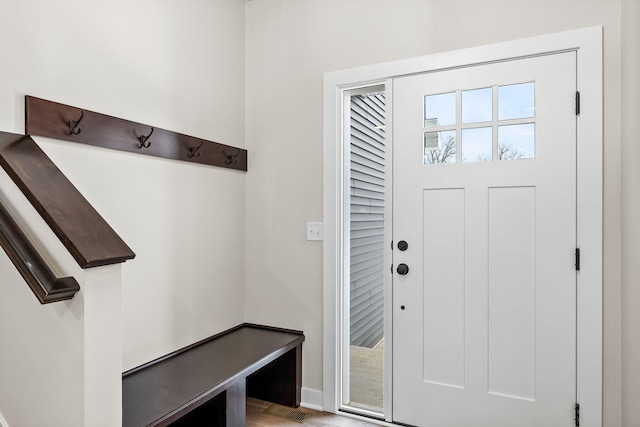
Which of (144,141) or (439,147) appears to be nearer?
(144,141)

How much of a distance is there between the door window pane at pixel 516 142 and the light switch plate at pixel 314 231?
1057 millimetres

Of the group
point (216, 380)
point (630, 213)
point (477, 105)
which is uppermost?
point (477, 105)

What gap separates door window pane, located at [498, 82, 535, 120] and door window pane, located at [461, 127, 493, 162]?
4.2 inches

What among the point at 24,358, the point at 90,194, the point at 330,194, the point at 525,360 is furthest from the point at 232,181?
the point at 525,360

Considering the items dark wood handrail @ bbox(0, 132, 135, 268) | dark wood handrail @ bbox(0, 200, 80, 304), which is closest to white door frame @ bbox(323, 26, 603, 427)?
dark wood handrail @ bbox(0, 132, 135, 268)

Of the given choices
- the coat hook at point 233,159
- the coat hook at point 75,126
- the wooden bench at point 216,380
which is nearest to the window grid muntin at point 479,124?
the coat hook at point 233,159

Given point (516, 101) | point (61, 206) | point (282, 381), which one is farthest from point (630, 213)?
point (61, 206)

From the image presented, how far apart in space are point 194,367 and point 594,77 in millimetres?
2303

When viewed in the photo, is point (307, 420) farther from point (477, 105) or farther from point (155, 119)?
point (477, 105)

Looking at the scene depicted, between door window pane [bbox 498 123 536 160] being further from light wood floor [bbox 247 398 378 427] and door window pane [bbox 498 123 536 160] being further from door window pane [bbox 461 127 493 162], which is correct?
light wood floor [bbox 247 398 378 427]

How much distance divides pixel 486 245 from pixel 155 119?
1800mm

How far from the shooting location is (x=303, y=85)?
2445 mm

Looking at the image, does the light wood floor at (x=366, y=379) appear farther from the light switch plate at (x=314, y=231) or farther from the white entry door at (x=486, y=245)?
the light switch plate at (x=314, y=231)

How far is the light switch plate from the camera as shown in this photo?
2.39 m
